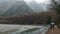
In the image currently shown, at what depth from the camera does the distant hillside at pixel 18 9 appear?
148 centimetres

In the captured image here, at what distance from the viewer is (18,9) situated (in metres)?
1.50

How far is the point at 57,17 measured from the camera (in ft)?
4.66

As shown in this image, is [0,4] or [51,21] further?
[0,4]

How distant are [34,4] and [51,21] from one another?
43 cm

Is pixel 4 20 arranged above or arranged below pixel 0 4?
below

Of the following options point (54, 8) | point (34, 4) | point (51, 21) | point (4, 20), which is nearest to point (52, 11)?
point (54, 8)

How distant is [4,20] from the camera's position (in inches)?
53.4

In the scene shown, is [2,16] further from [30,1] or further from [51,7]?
[51,7]

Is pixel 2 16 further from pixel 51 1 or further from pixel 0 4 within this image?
pixel 51 1

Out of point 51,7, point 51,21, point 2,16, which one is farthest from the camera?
point 51,7

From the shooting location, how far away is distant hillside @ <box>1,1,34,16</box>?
1.48m

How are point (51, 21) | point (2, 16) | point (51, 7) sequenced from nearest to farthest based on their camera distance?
point (51, 21)
point (2, 16)
point (51, 7)

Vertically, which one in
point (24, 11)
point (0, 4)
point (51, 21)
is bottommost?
point (51, 21)

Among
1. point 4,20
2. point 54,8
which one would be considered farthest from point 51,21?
point 4,20
